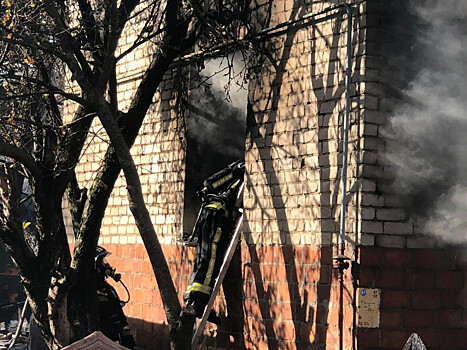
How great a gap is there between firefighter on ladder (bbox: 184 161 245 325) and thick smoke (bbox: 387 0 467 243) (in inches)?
107

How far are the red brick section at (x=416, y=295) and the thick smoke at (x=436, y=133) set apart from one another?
348mm

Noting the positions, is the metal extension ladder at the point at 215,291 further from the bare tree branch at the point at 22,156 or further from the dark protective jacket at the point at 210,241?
the bare tree branch at the point at 22,156

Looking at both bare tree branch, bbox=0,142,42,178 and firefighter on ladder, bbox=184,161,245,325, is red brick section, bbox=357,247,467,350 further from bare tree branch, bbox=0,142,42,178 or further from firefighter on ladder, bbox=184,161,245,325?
bare tree branch, bbox=0,142,42,178

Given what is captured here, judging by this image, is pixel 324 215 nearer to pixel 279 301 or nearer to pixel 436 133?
pixel 279 301

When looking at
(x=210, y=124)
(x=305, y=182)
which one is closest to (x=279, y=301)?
(x=305, y=182)

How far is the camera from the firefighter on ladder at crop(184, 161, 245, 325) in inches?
407

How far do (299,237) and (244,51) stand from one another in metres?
2.57

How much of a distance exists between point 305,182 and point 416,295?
5.70 ft

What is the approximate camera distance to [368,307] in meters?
8.52

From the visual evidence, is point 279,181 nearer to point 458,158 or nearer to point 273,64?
point 273,64

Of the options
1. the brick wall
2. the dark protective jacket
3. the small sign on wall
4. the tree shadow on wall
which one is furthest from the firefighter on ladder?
the small sign on wall

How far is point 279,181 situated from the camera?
994cm

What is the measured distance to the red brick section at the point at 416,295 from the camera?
8570 mm

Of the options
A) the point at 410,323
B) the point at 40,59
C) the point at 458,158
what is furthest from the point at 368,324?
the point at 40,59
